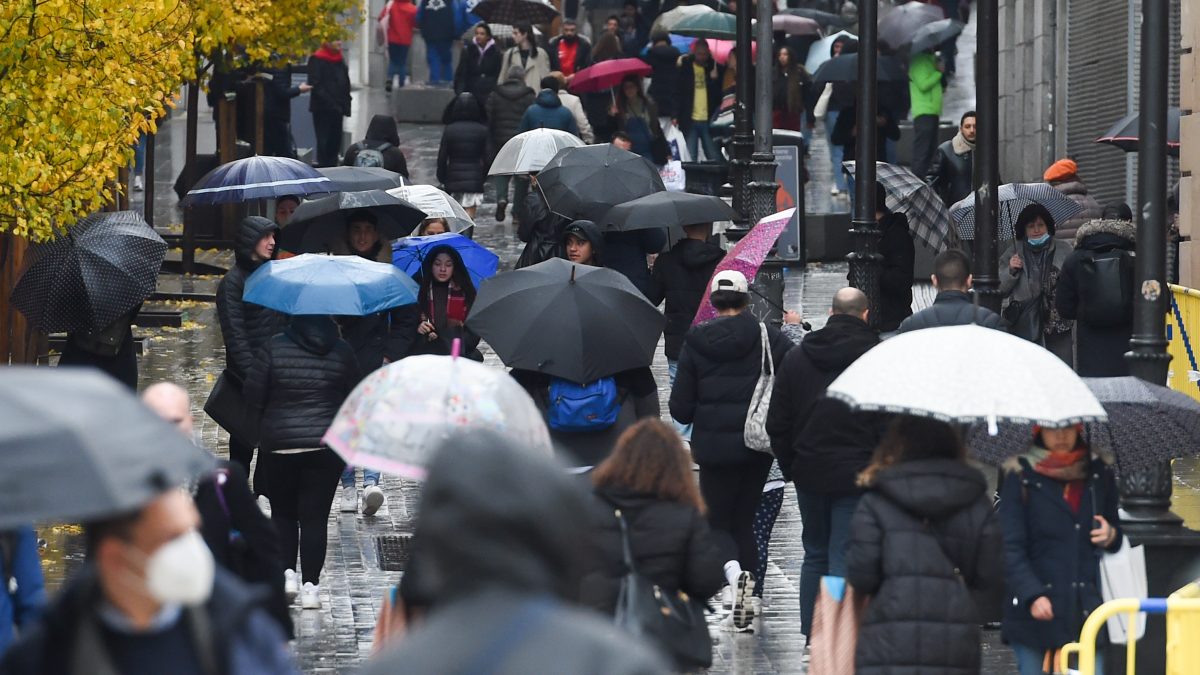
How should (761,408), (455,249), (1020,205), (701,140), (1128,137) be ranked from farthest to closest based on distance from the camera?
1. (701,140)
2. (1128,137)
3. (1020,205)
4. (455,249)
5. (761,408)

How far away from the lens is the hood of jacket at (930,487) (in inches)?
284

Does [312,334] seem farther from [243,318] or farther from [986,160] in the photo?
[986,160]

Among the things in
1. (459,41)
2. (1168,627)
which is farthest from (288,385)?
(459,41)

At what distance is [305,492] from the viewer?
34.6 ft

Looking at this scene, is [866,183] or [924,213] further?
[866,183]

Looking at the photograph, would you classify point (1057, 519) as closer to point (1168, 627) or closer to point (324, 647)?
point (1168, 627)

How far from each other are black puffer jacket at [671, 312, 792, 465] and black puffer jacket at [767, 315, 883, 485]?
0.52 metres

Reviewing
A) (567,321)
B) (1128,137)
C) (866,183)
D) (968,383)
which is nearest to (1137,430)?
(968,383)

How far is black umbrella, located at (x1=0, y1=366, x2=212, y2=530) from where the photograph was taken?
13.2ft

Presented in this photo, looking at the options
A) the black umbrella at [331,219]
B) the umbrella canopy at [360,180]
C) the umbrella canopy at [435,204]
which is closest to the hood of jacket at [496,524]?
the black umbrella at [331,219]

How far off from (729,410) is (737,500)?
1.58 feet

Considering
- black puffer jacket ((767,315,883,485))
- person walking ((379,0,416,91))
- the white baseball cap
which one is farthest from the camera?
person walking ((379,0,416,91))

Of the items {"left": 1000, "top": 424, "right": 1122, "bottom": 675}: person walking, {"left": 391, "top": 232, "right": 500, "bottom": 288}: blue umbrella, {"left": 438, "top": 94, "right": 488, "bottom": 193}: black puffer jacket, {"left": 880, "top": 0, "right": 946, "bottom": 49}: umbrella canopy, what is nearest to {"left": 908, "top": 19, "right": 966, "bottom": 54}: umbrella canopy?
{"left": 880, "top": 0, "right": 946, "bottom": 49}: umbrella canopy

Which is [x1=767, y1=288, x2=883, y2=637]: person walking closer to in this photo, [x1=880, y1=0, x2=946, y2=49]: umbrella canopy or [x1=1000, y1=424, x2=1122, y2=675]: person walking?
[x1=1000, y1=424, x2=1122, y2=675]: person walking
